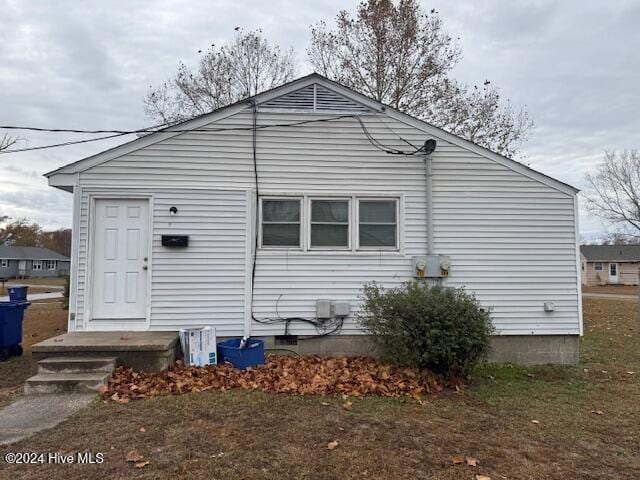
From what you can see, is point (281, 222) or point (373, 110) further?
point (373, 110)

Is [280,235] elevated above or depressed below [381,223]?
below

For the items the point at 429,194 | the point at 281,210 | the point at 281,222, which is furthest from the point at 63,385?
the point at 429,194

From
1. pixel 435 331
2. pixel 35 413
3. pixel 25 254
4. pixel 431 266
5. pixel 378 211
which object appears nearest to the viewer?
pixel 35 413

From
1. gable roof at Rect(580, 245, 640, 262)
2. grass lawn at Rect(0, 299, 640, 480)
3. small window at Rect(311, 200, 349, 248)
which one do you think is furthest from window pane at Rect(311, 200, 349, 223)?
gable roof at Rect(580, 245, 640, 262)

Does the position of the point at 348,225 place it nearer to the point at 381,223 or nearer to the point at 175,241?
the point at 381,223

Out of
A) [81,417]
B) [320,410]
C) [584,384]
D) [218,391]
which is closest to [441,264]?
[584,384]

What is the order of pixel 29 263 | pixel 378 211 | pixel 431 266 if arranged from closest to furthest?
1. pixel 431 266
2. pixel 378 211
3. pixel 29 263

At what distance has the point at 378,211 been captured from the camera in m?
7.07

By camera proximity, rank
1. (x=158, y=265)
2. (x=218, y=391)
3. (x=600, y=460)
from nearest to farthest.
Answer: (x=600, y=460)
(x=218, y=391)
(x=158, y=265)

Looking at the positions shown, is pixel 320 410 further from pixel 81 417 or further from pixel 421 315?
pixel 81 417

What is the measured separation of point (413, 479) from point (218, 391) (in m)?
2.61

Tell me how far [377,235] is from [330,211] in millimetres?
831

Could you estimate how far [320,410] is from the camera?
4523 millimetres

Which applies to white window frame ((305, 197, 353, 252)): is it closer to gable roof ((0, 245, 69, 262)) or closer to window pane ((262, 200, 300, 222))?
window pane ((262, 200, 300, 222))
